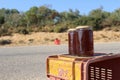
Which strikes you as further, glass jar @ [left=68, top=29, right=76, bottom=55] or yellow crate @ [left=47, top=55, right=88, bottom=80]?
glass jar @ [left=68, top=29, right=76, bottom=55]

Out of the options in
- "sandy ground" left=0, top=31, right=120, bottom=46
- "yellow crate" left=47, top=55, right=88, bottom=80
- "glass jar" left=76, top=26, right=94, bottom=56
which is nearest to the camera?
"yellow crate" left=47, top=55, right=88, bottom=80

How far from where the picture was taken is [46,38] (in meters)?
37.8

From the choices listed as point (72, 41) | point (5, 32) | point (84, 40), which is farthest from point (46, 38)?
point (84, 40)

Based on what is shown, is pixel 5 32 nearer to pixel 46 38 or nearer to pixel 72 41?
pixel 46 38

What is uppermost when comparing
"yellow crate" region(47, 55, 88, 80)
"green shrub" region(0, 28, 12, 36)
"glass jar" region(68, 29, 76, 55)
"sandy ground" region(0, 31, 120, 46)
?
"glass jar" region(68, 29, 76, 55)

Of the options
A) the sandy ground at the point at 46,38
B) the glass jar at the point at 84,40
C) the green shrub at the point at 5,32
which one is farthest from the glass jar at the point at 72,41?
the green shrub at the point at 5,32

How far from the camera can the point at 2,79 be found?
9.97 meters

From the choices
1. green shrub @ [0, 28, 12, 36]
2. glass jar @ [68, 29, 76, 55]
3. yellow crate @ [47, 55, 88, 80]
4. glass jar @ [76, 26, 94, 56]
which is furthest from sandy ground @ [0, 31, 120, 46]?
glass jar @ [76, 26, 94, 56]

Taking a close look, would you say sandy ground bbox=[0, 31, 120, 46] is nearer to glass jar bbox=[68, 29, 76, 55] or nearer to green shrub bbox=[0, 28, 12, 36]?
green shrub bbox=[0, 28, 12, 36]

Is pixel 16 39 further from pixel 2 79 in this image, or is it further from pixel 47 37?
pixel 2 79

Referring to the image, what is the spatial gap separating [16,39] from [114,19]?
56.7 ft

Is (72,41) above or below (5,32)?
above

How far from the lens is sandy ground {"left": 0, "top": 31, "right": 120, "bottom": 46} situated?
35.9 meters

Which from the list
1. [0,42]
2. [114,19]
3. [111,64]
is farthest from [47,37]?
[111,64]
